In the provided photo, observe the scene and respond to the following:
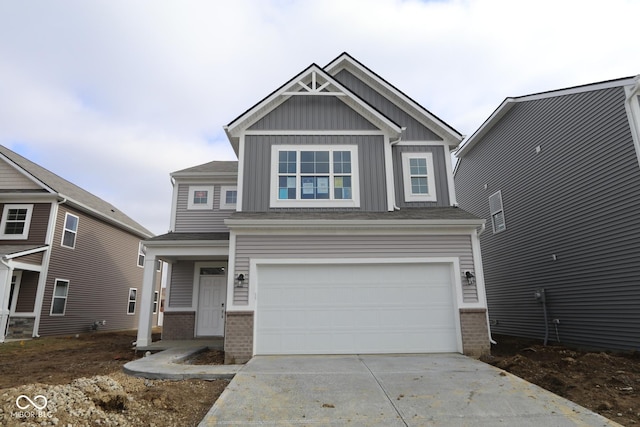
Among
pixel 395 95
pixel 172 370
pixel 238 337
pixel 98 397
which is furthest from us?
pixel 395 95

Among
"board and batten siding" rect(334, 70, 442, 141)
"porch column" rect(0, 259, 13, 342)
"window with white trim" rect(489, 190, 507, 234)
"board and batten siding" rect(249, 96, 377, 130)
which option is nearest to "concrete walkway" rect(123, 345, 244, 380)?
"board and batten siding" rect(249, 96, 377, 130)

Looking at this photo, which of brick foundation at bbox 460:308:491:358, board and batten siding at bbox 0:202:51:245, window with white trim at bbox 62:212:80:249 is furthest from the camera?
window with white trim at bbox 62:212:80:249

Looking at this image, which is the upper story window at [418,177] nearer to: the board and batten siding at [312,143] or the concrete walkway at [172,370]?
the board and batten siding at [312,143]

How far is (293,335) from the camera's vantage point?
859 centimetres

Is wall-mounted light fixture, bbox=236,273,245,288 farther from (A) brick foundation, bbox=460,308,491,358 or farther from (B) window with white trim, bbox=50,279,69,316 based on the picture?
(B) window with white trim, bbox=50,279,69,316

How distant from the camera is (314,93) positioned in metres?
10.3

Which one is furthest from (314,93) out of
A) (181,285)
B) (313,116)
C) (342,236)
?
(181,285)

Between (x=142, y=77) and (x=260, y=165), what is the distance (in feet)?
18.9

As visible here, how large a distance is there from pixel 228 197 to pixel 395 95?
6.48m

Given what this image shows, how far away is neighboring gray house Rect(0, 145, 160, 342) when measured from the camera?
13.2m

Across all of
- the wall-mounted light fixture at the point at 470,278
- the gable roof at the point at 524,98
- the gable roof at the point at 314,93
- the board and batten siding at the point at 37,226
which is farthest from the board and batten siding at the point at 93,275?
the gable roof at the point at 524,98

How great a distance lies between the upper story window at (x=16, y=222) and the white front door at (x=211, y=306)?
7.34 meters

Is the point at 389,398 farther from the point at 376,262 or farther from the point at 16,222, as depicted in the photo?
the point at 16,222

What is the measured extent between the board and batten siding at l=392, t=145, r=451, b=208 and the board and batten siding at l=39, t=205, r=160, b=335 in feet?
42.2
